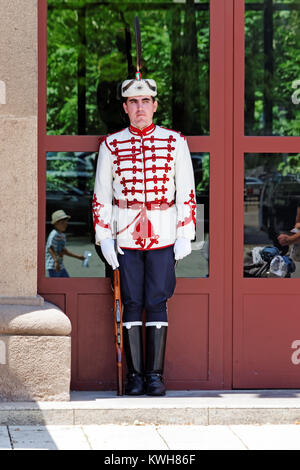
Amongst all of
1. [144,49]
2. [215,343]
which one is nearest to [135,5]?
[144,49]

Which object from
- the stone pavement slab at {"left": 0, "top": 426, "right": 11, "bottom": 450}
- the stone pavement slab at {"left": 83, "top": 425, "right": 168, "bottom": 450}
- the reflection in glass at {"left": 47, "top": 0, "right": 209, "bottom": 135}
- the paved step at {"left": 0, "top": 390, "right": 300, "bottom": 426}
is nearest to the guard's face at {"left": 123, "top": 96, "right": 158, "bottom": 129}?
the reflection in glass at {"left": 47, "top": 0, "right": 209, "bottom": 135}

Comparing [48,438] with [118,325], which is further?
[118,325]

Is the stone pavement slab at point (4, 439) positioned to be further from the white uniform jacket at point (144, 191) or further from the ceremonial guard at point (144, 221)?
the white uniform jacket at point (144, 191)

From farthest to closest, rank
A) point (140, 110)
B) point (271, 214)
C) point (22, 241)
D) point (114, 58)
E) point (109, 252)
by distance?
point (271, 214)
point (114, 58)
point (140, 110)
point (109, 252)
point (22, 241)

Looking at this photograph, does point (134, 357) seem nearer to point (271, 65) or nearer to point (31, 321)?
point (31, 321)

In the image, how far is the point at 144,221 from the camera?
271 inches

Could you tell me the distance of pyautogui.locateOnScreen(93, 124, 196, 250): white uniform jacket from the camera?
6891mm

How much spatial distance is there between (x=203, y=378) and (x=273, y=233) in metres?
1.01

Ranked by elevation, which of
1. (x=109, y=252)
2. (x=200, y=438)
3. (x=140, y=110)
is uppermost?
(x=140, y=110)

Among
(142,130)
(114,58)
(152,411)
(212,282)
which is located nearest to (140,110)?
(142,130)

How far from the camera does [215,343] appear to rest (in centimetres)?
711

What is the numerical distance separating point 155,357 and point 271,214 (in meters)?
1.17

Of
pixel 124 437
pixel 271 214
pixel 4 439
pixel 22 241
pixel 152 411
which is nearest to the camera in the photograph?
pixel 4 439

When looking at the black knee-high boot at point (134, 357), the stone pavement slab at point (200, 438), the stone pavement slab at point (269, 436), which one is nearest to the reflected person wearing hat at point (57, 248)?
the black knee-high boot at point (134, 357)
